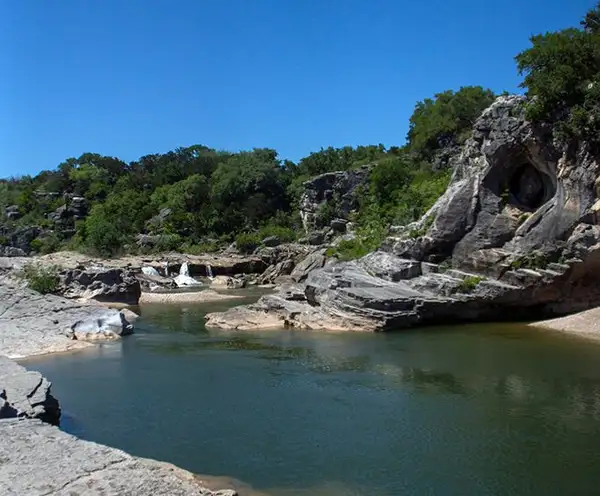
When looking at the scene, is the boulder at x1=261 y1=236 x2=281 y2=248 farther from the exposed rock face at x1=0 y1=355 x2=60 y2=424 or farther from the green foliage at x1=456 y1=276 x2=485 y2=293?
the exposed rock face at x1=0 y1=355 x2=60 y2=424

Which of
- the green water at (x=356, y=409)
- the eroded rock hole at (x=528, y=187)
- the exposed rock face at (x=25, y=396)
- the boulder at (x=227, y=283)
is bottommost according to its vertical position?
the green water at (x=356, y=409)

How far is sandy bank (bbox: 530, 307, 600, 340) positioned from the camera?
83.5ft

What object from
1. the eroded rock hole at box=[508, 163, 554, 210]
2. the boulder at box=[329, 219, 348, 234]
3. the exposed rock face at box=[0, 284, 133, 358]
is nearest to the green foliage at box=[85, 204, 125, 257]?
the boulder at box=[329, 219, 348, 234]

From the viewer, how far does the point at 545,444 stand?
13523 millimetres

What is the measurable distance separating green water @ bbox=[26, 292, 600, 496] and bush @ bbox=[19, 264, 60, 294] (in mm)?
10317

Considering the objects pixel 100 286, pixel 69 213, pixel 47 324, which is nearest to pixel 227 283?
pixel 100 286

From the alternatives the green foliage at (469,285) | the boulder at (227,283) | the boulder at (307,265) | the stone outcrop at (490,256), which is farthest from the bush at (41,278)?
the green foliage at (469,285)

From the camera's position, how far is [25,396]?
13453mm

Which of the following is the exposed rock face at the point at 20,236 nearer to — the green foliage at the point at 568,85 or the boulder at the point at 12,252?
the boulder at the point at 12,252

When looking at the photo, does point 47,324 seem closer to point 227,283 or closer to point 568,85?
point 568,85

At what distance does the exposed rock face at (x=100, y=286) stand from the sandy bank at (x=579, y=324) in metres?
23.1

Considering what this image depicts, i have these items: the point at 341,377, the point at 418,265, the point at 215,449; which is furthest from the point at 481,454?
the point at 418,265

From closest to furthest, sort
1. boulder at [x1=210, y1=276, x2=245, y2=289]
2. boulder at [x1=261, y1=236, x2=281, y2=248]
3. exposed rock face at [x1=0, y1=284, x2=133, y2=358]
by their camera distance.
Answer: exposed rock face at [x1=0, y1=284, x2=133, y2=358] → boulder at [x1=210, y1=276, x2=245, y2=289] → boulder at [x1=261, y1=236, x2=281, y2=248]

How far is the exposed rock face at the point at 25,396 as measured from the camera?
12578 mm
